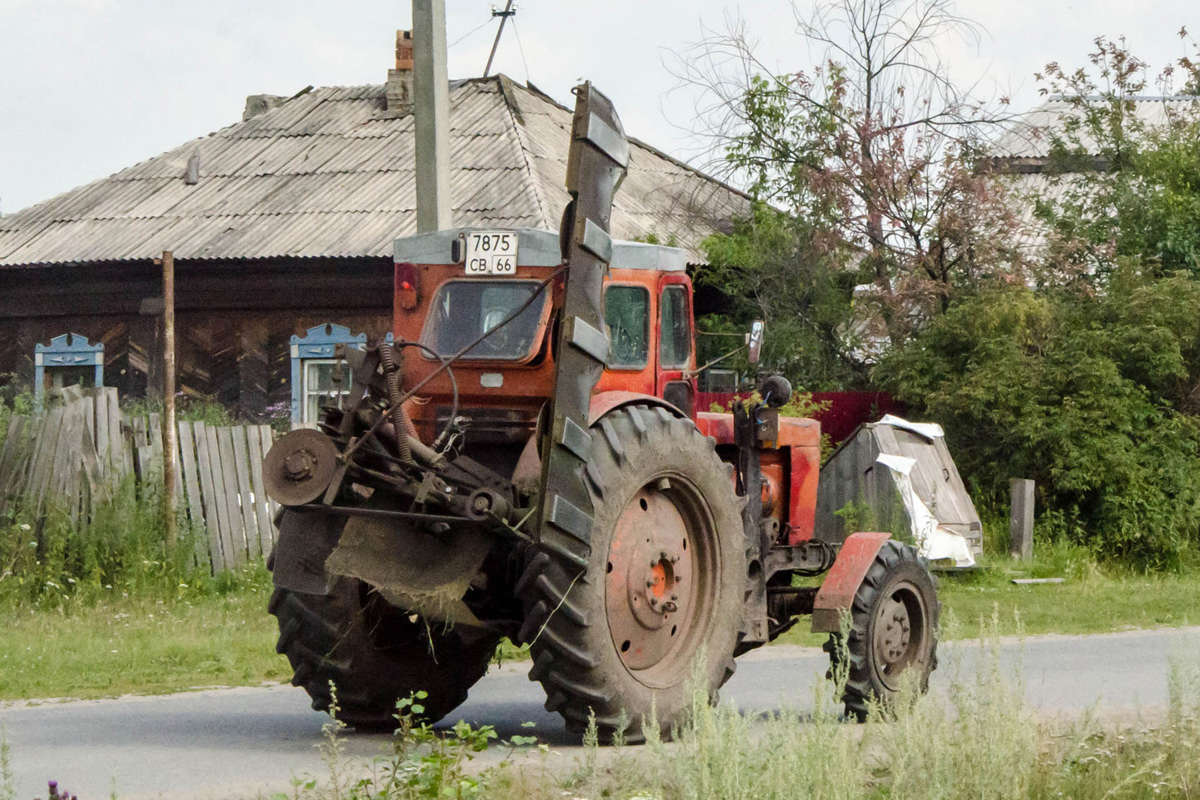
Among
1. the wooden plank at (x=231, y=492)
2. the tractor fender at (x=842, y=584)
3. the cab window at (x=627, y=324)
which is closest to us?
the cab window at (x=627, y=324)

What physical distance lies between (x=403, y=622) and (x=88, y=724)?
1811mm

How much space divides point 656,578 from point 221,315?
58.7ft

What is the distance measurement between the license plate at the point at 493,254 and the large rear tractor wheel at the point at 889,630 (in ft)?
8.33

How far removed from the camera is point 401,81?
28.0 metres

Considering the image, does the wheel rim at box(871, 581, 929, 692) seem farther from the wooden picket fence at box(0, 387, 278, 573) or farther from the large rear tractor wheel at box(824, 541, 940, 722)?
the wooden picket fence at box(0, 387, 278, 573)

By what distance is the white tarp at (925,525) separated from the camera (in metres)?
17.9

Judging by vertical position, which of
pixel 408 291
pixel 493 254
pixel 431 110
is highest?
pixel 431 110

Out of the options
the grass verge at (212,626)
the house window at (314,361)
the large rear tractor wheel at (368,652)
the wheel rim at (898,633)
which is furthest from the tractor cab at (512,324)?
the house window at (314,361)

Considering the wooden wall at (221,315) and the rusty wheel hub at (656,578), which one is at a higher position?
the wooden wall at (221,315)

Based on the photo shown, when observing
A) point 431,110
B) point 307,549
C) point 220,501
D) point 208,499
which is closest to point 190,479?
point 208,499

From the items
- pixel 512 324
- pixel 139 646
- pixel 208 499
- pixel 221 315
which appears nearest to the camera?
→ pixel 512 324

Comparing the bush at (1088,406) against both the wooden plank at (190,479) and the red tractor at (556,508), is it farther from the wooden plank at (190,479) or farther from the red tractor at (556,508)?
the red tractor at (556,508)

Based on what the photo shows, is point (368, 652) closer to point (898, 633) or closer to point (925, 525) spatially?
point (898, 633)

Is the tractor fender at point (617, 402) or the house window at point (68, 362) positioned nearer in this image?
the tractor fender at point (617, 402)
